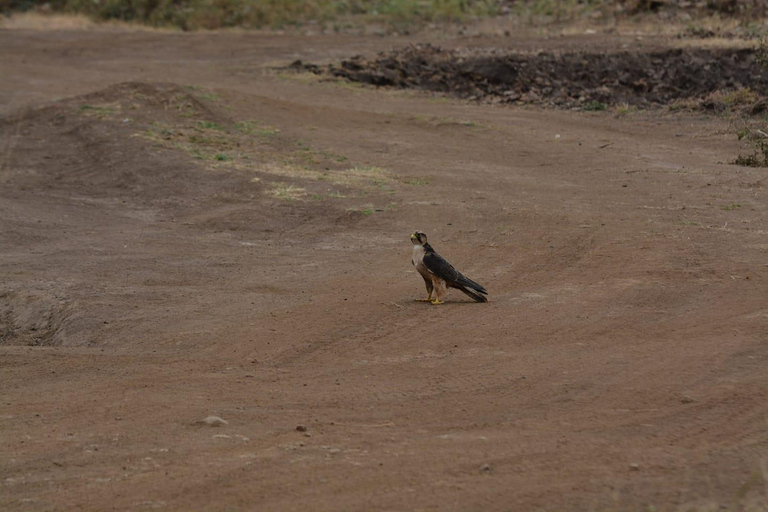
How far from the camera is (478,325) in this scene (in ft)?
26.9

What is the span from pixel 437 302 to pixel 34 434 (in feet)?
12.8

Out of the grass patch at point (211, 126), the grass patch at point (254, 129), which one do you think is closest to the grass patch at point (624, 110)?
the grass patch at point (254, 129)

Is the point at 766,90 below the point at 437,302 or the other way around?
the other way around

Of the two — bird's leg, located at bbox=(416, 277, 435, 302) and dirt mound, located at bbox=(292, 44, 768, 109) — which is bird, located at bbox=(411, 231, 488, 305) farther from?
dirt mound, located at bbox=(292, 44, 768, 109)

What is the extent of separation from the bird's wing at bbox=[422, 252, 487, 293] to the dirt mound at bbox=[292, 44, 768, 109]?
41.1 ft

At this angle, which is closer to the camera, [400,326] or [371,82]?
[400,326]

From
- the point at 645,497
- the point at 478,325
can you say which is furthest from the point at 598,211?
the point at 645,497

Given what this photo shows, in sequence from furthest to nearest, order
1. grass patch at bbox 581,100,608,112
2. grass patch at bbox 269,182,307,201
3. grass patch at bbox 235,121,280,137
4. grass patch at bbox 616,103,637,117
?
grass patch at bbox 581,100,608,112
grass patch at bbox 616,103,637,117
grass patch at bbox 235,121,280,137
grass patch at bbox 269,182,307,201

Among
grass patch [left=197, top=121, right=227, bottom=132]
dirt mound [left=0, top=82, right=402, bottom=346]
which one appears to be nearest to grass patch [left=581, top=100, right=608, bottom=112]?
dirt mound [left=0, top=82, right=402, bottom=346]

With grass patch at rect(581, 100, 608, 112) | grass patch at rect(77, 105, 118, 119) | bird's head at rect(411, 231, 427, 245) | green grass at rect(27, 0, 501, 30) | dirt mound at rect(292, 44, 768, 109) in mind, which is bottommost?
grass patch at rect(77, 105, 118, 119)

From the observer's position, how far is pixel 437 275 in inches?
345

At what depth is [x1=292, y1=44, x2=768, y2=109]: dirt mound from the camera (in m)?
20.9

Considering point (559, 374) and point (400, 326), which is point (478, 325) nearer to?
point (400, 326)

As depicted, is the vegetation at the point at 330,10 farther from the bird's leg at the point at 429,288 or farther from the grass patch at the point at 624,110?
the bird's leg at the point at 429,288
